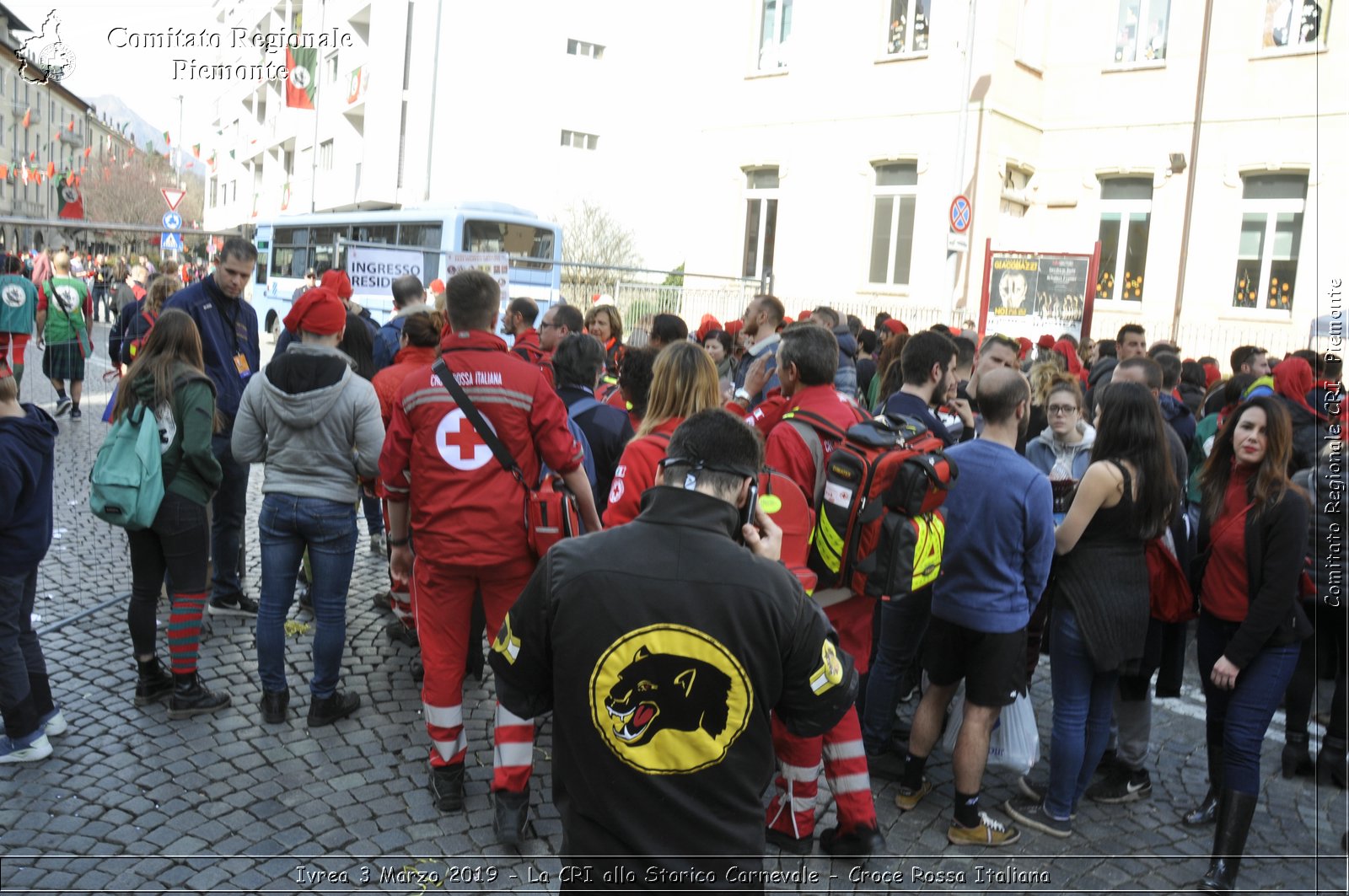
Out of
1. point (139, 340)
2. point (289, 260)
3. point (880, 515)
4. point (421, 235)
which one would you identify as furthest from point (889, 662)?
point (289, 260)


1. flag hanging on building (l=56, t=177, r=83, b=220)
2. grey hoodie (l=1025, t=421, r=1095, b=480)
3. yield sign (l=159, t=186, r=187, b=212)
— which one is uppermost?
yield sign (l=159, t=186, r=187, b=212)

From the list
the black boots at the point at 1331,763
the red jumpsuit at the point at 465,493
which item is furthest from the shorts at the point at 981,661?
the black boots at the point at 1331,763

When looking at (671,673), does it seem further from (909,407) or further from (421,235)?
(421,235)

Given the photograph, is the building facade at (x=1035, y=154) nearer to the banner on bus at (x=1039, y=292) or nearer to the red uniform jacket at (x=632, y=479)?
the banner on bus at (x=1039, y=292)

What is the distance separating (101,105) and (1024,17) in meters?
30.1

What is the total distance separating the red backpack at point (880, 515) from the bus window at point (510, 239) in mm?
17019

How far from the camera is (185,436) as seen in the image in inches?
189

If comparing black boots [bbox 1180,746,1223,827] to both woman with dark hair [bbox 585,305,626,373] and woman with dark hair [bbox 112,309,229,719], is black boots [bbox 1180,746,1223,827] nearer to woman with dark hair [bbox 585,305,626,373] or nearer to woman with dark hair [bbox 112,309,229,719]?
woman with dark hair [bbox 112,309,229,719]

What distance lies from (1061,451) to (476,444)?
10.2 feet

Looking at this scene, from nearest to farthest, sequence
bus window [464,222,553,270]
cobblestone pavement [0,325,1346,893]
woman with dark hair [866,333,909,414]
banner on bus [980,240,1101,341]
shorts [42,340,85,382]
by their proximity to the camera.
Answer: cobblestone pavement [0,325,1346,893]
woman with dark hair [866,333,909,414]
banner on bus [980,240,1101,341]
shorts [42,340,85,382]
bus window [464,222,553,270]

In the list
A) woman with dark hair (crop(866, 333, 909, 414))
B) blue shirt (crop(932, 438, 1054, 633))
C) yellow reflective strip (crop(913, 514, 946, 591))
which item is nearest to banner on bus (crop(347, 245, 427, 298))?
woman with dark hair (crop(866, 333, 909, 414))

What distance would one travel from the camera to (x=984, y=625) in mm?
4039

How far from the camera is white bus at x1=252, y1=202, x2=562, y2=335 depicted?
19062mm

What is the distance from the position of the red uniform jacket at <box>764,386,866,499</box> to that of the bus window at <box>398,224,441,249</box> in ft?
55.7
